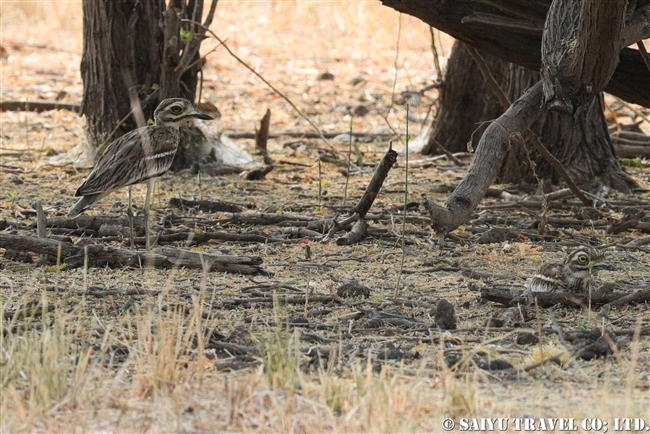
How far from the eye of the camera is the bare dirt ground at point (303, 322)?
2926 millimetres

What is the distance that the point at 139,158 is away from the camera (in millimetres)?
5555

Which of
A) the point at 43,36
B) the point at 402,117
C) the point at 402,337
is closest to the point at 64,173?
the point at 402,117

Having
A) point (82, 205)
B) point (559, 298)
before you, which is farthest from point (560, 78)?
point (82, 205)

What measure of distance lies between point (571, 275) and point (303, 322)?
117 cm

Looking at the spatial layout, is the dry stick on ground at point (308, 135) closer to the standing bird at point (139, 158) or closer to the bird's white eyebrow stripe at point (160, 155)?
the standing bird at point (139, 158)

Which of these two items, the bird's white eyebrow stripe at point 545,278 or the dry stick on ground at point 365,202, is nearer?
the bird's white eyebrow stripe at point 545,278

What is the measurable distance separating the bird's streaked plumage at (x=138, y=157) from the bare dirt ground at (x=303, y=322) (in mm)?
287

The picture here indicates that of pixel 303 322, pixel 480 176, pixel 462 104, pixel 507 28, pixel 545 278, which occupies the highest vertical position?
pixel 507 28

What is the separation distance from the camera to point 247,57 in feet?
42.3

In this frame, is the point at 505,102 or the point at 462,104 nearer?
the point at 505,102

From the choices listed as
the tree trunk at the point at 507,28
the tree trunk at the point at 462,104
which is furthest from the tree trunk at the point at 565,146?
the tree trunk at the point at 507,28

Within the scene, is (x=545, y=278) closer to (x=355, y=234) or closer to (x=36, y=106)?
(x=355, y=234)

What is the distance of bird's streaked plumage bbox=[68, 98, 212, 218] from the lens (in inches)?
212

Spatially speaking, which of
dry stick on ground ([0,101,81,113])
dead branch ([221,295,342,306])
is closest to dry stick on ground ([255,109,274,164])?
dry stick on ground ([0,101,81,113])
